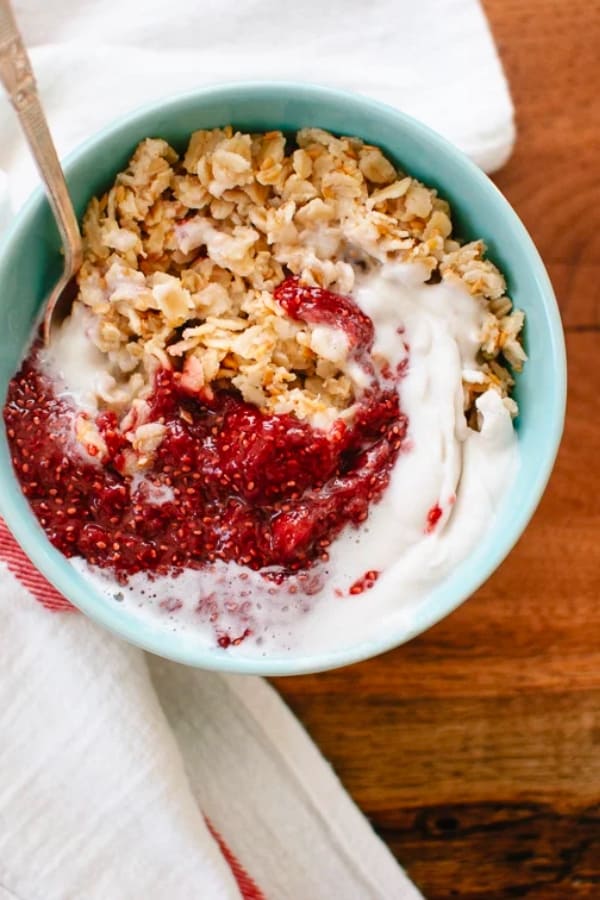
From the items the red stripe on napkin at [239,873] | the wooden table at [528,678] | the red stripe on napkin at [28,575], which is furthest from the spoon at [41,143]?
the red stripe on napkin at [239,873]

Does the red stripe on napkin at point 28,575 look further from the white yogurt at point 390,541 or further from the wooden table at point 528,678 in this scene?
the wooden table at point 528,678

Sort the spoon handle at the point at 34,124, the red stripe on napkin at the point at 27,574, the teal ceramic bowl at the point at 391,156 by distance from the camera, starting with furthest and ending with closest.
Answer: the red stripe on napkin at the point at 27,574 < the teal ceramic bowl at the point at 391,156 < the spoon handle at the point at 34,124

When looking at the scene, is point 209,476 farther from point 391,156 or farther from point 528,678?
point 528,678

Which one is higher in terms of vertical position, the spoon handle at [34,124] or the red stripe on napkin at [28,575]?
the spoon handle at [34,124]

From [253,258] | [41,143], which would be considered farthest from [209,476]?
[41,143]

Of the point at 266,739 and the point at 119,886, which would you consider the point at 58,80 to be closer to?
the point at 266,739

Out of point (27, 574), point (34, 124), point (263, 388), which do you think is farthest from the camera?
point (27, 574)

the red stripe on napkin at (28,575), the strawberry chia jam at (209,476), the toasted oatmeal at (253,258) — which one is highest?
the toasted oatmeal at (253,258)
